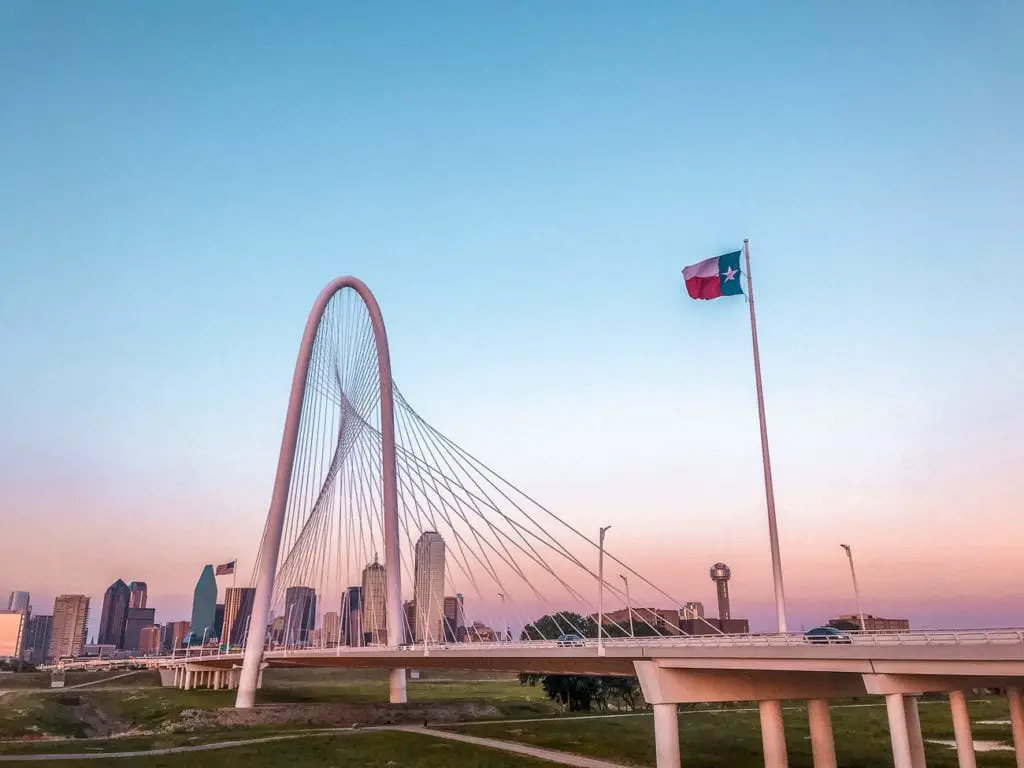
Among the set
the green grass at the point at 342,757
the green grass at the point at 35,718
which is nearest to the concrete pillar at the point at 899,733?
the green grass at the point at 342,757

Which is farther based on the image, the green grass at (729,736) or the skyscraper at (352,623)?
the skyscraper at (352,623)

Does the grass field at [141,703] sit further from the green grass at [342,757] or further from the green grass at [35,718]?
the green grass at [342,757]

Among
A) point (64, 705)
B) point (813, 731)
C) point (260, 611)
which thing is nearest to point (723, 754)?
point (813, 731)

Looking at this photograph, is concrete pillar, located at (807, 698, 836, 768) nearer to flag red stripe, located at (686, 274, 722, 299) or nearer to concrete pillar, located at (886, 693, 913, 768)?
concrete pillar, located at (886, 693, 913, 768)

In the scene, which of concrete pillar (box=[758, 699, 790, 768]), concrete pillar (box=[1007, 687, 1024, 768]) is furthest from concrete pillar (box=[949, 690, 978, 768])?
concrete pillar (box=[758, 699, 790, 768])

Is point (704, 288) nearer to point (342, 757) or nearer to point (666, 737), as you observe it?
point (666, 737)

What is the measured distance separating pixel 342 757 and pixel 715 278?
32.7 metres

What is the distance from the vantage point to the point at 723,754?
159ft

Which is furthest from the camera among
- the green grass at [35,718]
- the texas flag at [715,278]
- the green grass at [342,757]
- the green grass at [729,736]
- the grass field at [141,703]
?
the grass field at [141,703]

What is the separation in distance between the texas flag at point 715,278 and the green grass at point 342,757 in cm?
2526

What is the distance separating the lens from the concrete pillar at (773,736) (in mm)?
35656

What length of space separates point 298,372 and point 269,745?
3373 cm

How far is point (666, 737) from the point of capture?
113 ft

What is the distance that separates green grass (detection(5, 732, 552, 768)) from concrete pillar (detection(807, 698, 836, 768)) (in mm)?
13370
